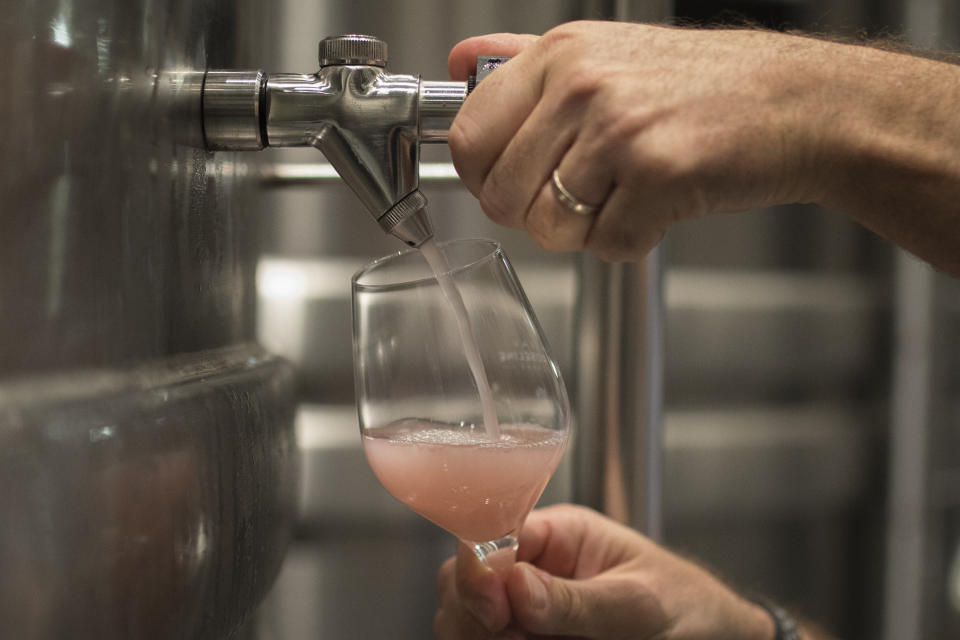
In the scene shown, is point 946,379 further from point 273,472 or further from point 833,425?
point 273,472

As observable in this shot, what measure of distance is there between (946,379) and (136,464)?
0.91 metres

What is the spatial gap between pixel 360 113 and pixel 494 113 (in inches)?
3.2

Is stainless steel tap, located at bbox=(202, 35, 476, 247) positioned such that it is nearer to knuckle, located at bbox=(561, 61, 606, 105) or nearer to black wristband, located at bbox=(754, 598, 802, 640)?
knuckle, located at bbox=(561, 61, 606, 105)

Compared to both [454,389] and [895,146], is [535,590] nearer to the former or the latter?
[454,389]

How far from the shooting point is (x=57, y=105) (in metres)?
0.31

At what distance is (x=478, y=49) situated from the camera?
514 mm

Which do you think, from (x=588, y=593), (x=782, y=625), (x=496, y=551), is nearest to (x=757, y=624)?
(x=782, y=625)

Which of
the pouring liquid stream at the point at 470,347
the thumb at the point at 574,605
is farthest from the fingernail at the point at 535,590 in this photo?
the pouring liquid stream at the point at 470,347

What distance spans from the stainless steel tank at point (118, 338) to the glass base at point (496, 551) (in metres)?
0.15

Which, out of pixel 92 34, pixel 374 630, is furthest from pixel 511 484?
pixel 374 630

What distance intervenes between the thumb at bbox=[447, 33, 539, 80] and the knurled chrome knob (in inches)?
2.4

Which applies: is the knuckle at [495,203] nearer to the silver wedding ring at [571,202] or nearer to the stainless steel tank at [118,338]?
the silver wedding ring at [571,202]

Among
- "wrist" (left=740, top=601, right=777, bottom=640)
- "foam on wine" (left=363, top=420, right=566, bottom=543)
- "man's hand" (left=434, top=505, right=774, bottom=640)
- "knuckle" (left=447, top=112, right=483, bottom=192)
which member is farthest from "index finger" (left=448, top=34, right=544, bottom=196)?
"wrist" (left=740, top=601, right=777, bottom=640)

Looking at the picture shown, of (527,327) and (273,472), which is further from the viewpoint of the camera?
(273,472)
